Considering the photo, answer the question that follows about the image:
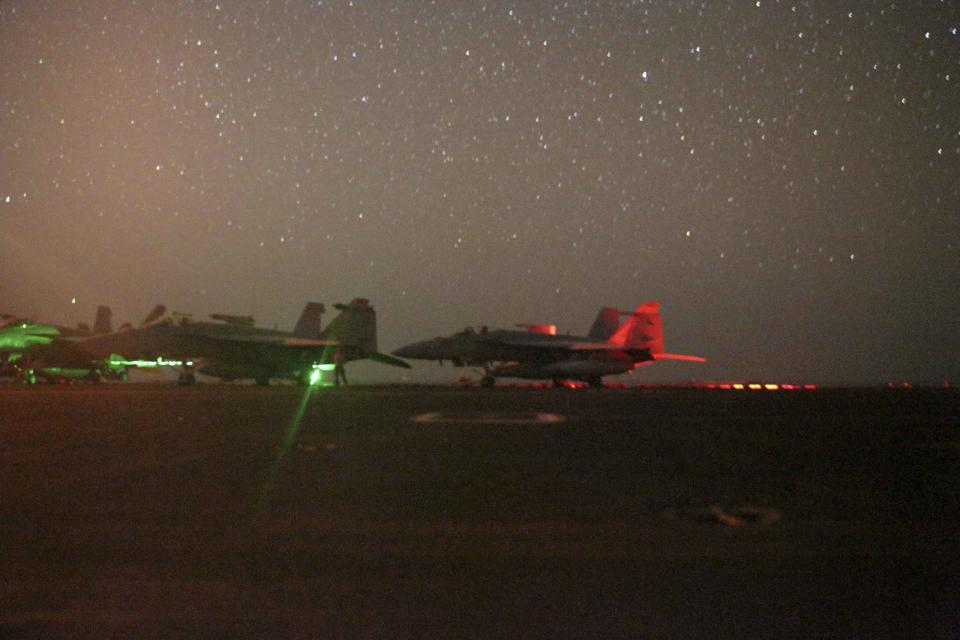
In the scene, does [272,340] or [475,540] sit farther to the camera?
[272,340]

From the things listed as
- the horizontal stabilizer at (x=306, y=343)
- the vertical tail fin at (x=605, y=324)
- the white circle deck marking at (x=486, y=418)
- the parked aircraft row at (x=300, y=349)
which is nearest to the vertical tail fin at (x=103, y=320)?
the parked aircraft row at (x=300, y=349)

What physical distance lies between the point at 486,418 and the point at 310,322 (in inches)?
1354

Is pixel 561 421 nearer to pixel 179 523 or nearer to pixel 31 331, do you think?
pixel 179 523

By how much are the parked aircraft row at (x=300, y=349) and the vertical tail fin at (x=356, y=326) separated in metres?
0.06

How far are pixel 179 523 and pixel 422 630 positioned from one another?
2676mm

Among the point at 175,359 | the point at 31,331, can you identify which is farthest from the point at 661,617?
the point at 31,331

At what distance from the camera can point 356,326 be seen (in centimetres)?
4672

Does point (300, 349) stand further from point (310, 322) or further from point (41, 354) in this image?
point (41, 354)

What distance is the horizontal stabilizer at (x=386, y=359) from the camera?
46906mm

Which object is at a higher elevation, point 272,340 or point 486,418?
point 272,340

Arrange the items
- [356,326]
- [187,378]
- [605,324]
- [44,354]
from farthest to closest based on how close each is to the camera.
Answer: [605,324], [356,326], [44,354], [187,378]

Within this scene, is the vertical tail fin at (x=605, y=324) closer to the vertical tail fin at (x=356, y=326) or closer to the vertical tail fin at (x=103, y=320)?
the vertical tail fin at (x=356, y=326)

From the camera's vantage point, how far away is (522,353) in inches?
1796

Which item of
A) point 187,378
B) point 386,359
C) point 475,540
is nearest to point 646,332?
point 386,359
